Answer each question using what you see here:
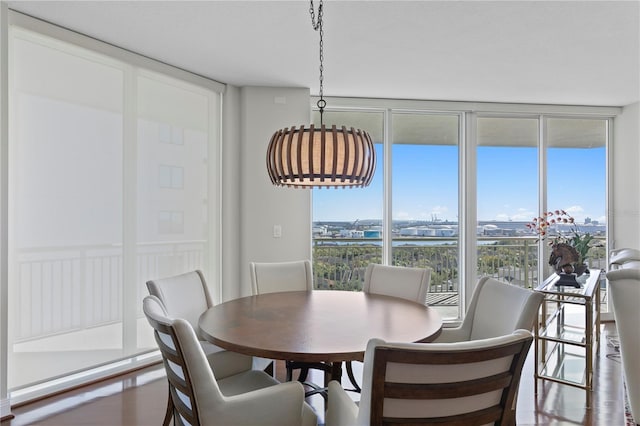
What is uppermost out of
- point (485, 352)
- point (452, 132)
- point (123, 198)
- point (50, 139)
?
point (452, 132)

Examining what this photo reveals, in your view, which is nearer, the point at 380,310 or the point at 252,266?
the point at 380,310

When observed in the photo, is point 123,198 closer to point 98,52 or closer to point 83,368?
point 98,52

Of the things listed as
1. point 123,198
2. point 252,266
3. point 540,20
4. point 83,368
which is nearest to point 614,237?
point 540,20

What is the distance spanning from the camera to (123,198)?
3238mm

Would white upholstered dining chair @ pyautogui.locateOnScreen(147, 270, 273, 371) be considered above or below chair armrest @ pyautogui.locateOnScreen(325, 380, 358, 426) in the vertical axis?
above

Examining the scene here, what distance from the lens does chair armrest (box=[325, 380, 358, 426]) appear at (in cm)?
142

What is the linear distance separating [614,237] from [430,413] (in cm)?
473

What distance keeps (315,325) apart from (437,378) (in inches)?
34.0

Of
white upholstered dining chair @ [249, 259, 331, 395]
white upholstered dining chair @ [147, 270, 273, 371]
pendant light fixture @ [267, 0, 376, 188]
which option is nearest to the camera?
Result: pendant light fixture @ [267, 0, 376, 188]

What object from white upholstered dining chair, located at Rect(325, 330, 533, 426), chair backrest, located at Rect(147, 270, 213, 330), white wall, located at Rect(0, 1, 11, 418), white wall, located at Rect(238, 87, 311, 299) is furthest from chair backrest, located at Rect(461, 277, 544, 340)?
white wall, located at Rect(0, 1, 11, 418)

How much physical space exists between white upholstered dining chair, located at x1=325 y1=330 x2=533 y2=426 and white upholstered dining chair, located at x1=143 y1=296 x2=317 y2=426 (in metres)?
0.36

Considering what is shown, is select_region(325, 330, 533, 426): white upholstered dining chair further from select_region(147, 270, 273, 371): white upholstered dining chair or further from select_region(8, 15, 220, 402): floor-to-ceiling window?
select_region(8, 15, 220, 402): floor-to-ceiling window

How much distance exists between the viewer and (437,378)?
3.97 feet

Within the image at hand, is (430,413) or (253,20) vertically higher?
(253,20)
